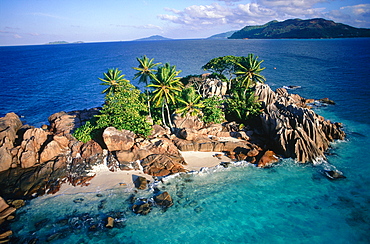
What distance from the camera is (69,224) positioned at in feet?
69.3

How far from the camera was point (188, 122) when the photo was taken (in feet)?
123

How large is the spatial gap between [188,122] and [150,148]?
30.0 ft

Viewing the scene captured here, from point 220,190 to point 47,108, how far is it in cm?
5360

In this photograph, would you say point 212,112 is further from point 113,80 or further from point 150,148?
point 113,80

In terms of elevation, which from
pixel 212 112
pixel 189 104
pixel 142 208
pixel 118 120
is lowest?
pixel 142 208

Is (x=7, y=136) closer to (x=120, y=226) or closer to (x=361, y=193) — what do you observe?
(x=120, y=226)

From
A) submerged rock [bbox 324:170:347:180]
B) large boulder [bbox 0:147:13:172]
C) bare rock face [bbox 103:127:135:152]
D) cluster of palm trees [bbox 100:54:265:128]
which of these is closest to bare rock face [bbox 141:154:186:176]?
bare rock face [bbox 103:127:135:152]

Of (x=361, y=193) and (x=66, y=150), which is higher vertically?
(x=66, y=150)

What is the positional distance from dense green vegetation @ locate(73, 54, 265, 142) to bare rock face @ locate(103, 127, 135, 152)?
71.6 inches

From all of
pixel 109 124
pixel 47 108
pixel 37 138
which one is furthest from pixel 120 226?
pixel 47 108

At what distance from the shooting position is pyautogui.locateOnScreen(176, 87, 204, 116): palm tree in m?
36.9

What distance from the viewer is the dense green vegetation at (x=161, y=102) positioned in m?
33.8

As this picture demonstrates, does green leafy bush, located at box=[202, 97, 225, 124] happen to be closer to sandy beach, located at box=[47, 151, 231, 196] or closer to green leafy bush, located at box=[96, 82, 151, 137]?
sandy beach, located at box=[47, 151, 231, 196]

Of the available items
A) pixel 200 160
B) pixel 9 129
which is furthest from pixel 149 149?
A: pixel 9 129
